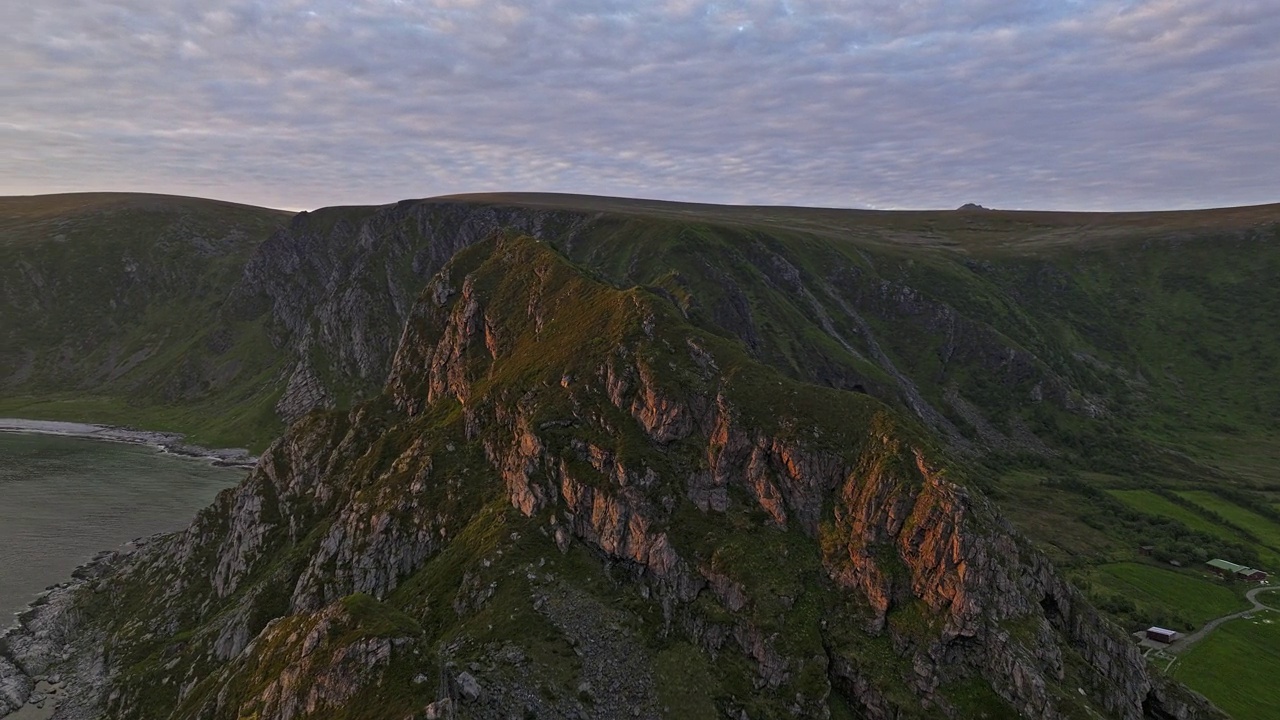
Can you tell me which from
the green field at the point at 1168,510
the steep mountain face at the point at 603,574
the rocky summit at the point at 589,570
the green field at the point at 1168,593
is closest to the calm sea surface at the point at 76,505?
the rocky summit at the point at 589,570

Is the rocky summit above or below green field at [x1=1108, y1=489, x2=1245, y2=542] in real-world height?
above

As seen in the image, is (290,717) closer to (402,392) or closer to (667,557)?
(667,557)

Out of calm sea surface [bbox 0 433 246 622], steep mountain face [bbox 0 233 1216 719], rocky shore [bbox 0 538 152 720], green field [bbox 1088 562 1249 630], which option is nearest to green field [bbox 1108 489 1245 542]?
green field [bbox 1088 562 1249 630]

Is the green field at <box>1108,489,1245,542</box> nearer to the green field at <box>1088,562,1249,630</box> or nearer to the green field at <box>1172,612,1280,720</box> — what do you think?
the green field at <box>1088,562,1249,630</box>

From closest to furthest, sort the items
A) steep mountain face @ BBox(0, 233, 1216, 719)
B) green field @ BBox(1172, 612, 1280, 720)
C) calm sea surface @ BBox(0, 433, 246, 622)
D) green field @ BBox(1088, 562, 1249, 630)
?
steep mountain face @ BBox(0, 233, 1216, 719) < green field @ BBox(1172, 612, 1280, 720) < green field @ BBox(1088, 562, 1249, 630) < calm sea surface @ BBox(0, 433, 246, 622)

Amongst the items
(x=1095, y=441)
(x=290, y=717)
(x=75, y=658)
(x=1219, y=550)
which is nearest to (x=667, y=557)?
(x=290, y=717)

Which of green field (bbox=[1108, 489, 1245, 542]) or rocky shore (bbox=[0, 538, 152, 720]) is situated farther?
green field (bbox=[1108, 489, 1245, 542])
